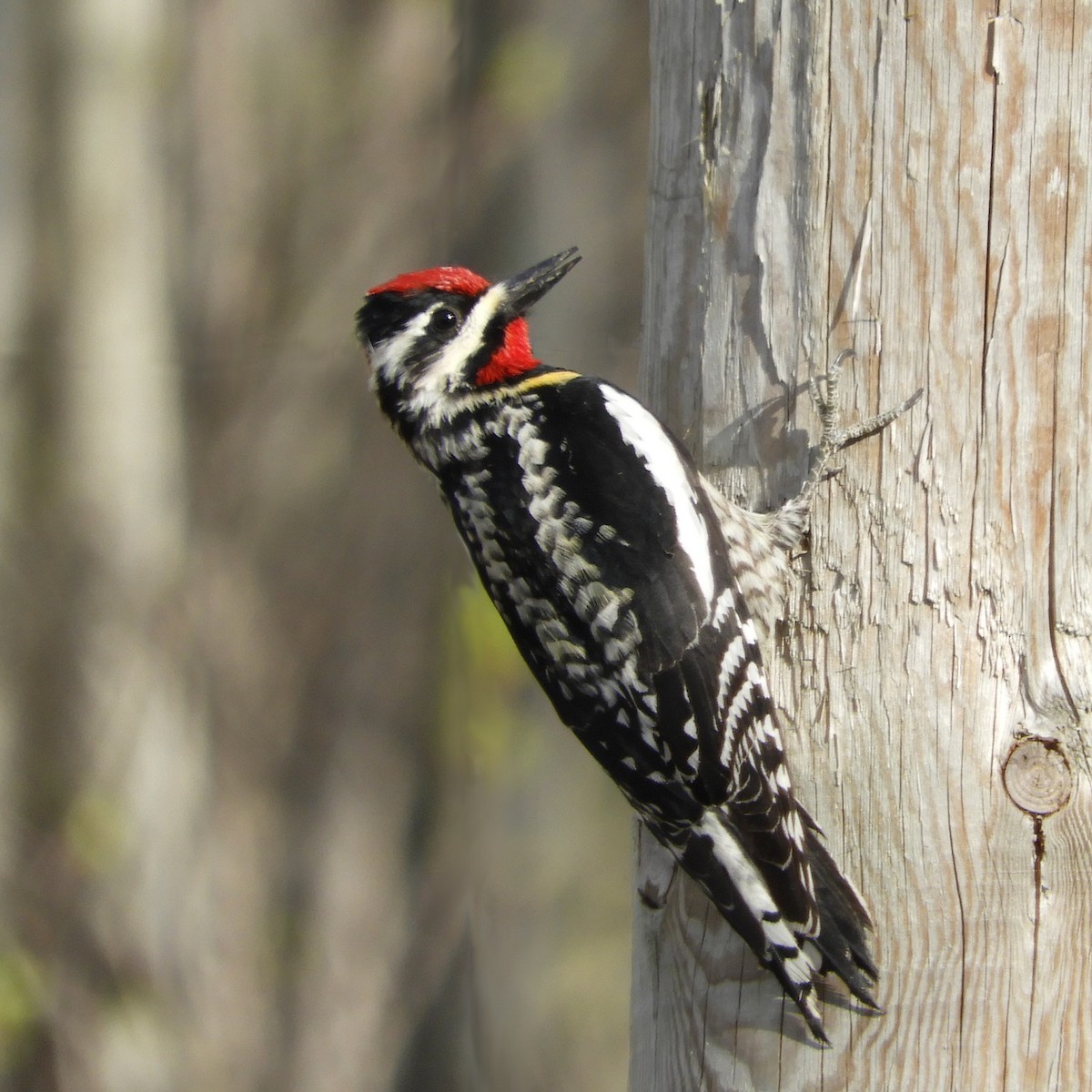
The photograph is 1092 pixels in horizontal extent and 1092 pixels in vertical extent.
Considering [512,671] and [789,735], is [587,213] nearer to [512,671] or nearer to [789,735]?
[512,671]

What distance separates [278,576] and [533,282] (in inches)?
138

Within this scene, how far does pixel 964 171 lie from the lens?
2.00 m

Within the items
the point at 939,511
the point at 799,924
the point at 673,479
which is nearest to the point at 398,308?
the point at 673,479

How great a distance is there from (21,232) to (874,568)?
5.01 m

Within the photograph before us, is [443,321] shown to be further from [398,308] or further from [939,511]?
[939,511]

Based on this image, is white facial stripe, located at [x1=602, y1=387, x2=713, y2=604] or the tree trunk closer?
the tree trunk

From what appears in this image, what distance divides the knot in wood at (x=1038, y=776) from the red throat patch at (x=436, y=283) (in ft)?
5.24

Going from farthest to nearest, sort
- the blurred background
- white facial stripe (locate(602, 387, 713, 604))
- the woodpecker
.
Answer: the blurred background
white facial stripe (locate(602, 387, 713, 604))
the woodpecker

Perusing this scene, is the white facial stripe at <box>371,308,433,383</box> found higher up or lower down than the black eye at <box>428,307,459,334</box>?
lower down

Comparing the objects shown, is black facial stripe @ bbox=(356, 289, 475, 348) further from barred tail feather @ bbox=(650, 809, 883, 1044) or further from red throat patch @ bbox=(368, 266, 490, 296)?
barred tail feather @ bbox=(650, 809, 883, 1044)

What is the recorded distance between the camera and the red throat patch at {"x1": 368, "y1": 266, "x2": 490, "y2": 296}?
2.81 m

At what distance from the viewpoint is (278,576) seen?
19.9 feet

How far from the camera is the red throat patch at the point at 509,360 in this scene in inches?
113

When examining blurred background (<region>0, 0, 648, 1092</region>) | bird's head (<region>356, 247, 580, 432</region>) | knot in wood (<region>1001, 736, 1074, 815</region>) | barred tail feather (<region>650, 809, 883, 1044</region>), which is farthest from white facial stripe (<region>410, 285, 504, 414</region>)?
blurred background (<region>0, 0, 648, 1092</region>)
